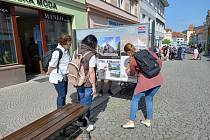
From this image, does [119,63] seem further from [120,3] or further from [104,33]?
[120,3]

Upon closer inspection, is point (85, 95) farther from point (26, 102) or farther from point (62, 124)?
point (26, 102)

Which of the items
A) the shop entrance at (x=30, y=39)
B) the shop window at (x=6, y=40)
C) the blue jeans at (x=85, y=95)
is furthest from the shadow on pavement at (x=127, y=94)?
the shop entrance at (x=30, y=39)

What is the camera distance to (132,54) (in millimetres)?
3938

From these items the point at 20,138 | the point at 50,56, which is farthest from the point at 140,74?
the point at 20,138

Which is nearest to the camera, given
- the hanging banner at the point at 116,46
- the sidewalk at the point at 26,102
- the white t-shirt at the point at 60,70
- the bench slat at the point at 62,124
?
the bench slat at the point at 62,124

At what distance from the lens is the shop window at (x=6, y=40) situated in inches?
296

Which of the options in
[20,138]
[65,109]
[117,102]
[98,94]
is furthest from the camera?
[98,94]

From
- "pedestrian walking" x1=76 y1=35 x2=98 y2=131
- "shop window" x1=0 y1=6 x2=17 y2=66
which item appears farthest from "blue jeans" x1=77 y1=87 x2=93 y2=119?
"shop window" x1=0 y1=6 x2=17 y2=66

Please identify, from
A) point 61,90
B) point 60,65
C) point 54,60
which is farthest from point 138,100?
point 54,60

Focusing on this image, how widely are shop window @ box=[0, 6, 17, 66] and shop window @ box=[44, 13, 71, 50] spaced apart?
210 cm

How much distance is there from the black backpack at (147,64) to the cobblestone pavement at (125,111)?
3.76ft

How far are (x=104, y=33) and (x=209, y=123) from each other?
142 inches

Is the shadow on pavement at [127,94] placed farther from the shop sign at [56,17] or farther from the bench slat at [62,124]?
the shop sign at [56,17]

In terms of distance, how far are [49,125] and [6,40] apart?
6.12 meters
